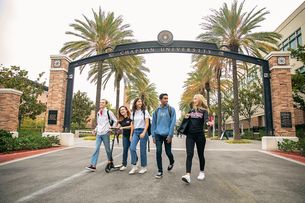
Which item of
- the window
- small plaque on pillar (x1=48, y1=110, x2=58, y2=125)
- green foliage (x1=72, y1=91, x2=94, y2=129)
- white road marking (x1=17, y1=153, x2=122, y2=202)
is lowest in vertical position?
white road marking (x1=17, y1=153, x2=122, y2=202)

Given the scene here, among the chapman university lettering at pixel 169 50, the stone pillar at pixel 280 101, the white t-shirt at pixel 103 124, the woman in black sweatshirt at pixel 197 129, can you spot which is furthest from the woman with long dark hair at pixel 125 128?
the stone pillar at pixel 280 101

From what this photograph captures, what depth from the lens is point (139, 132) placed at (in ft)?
19.7

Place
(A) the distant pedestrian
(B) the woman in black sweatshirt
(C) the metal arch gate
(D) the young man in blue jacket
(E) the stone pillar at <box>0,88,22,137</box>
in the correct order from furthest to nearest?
1. (C) the metal arch gate
2. (E) the stone pillar at <box>0,88,22,137</box>
3. (A) the distant pedestrian
4. (D) the young man in blue jacket
5. (B) the woman in black sweatshirt

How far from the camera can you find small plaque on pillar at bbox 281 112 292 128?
12438 millimetres

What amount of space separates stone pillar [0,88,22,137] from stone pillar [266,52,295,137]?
14021 mm

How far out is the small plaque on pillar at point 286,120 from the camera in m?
12.4

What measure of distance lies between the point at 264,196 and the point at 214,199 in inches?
35.5

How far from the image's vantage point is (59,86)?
1397cm

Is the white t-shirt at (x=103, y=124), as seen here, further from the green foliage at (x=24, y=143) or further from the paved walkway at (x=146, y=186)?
the green foliage at (x=24, y=143)

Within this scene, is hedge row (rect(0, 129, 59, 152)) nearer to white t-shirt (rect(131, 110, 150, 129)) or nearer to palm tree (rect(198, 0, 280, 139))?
white t-shirt (rect(131, 110, 150, 129))

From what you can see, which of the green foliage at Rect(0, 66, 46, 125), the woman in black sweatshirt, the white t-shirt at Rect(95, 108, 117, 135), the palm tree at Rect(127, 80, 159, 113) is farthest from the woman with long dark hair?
the palm tree at Rect(127, 80, 159, 113)

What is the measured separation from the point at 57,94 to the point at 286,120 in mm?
12539

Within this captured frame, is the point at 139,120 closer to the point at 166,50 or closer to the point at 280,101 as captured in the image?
the point at 166,50

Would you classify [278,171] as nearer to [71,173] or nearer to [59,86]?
[71,173]
